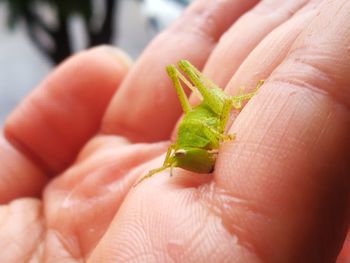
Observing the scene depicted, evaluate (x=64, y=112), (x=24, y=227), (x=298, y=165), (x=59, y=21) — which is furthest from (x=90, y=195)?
(x=59, y=21)

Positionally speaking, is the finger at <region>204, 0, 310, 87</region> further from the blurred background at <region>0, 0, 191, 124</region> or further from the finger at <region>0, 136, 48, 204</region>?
the blurred background at <region>0, 0, 191, 124</region>

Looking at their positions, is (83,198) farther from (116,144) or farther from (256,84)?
(256,84)

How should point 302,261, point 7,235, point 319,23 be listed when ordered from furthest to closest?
point 7,235, point 319,23, point 302,261

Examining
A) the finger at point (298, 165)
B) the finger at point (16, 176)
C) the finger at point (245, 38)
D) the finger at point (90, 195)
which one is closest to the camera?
the finger at point (298, 165)

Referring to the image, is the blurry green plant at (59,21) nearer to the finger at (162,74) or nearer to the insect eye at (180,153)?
the finger at (162,74)

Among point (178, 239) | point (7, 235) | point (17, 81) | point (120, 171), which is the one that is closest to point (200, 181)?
point (178, 239)

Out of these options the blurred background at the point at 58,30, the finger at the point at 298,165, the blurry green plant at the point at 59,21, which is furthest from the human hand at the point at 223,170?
the blurry green plant at the point at 59,21

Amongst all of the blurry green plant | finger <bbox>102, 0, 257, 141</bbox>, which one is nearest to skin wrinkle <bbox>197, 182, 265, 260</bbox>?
finger <bbox>102, 0, 257, 141</bbox>
